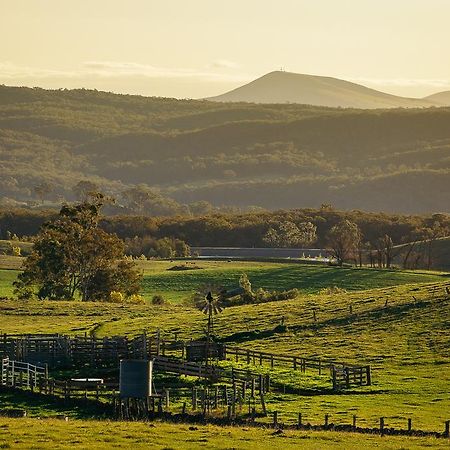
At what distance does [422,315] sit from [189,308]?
1207 inches

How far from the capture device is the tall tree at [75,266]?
14238 cm

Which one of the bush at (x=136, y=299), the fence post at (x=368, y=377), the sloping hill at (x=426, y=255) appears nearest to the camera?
the fence post at (x=368, y=377)

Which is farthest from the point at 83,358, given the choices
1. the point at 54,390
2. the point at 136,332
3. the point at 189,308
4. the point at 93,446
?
the point at 189,308

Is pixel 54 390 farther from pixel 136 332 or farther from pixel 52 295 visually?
pixel 52 295

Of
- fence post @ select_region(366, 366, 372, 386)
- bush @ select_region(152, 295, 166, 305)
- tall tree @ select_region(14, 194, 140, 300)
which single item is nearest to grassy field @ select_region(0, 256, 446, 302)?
tall tree @ select_region(14, 194, 140, 300)

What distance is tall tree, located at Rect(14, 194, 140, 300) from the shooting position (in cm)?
14238

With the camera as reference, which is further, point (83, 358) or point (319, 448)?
point (83, 358)

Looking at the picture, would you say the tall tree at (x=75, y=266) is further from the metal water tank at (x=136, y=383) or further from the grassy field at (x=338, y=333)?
the metal water tank at (x=136, y=383)

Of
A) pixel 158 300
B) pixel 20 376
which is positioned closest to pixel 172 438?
pixel 20 376

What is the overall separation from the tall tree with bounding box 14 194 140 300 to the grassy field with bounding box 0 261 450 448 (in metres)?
4.57

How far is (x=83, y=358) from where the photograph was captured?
72.6m

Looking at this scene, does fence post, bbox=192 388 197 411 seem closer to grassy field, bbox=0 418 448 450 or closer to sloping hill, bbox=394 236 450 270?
grassy field, bbox=0 418 448 450

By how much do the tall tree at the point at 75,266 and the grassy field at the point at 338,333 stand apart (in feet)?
15.0

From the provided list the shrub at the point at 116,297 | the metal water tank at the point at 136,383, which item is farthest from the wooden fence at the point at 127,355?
the shrub at the point at 116,297
